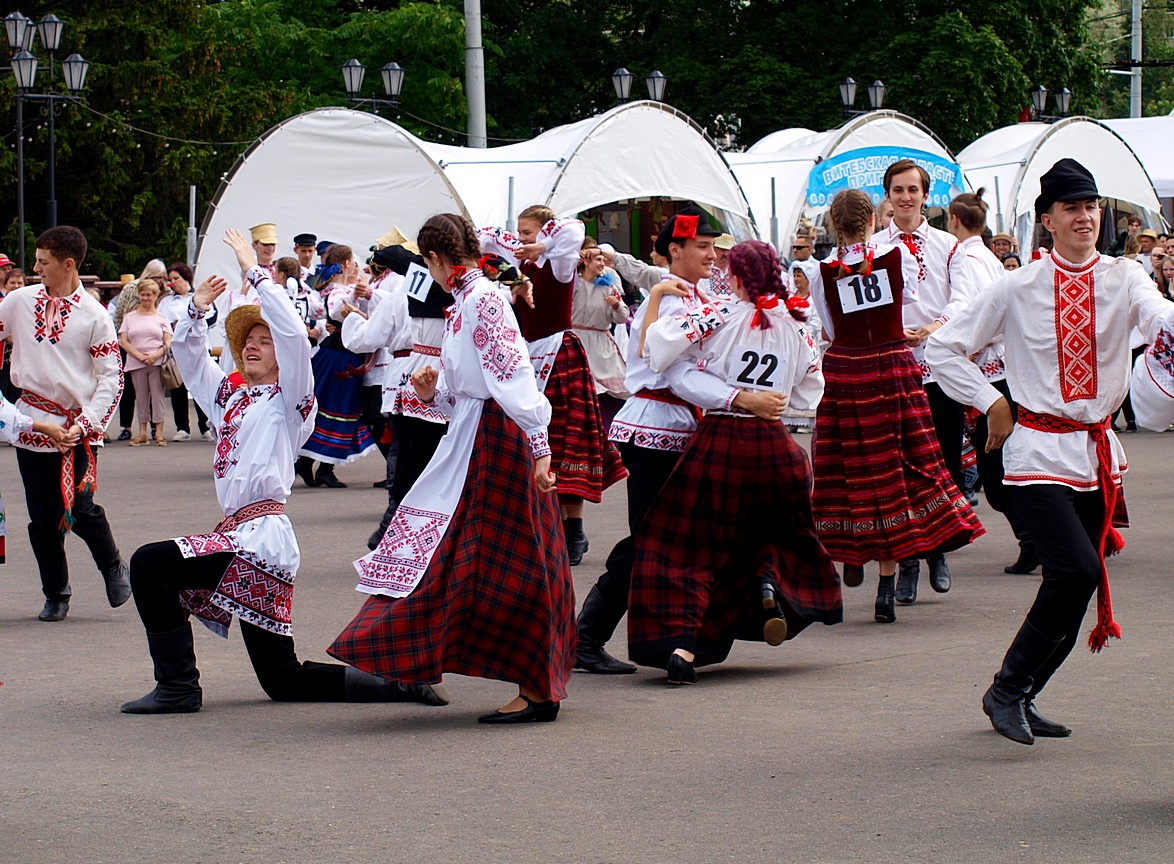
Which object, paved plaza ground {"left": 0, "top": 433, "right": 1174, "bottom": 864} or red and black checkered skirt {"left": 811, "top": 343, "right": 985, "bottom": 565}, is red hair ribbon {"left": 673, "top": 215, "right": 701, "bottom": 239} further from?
paved plaza ground {"left": 0, "top": 433, "right": 1174, "bottom": 864}

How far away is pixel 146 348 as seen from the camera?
17.8 meters

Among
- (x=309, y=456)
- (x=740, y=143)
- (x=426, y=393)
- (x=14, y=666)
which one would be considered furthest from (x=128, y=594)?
(x=740, y=143)

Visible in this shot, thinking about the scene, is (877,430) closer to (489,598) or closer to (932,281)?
(932,281)

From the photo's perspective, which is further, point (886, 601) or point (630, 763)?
point (886, 601)

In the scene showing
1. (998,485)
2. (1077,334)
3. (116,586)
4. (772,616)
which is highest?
(1077,334)

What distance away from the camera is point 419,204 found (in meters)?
23.9

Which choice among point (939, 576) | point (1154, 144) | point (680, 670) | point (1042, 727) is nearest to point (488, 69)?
point (1154, 144)

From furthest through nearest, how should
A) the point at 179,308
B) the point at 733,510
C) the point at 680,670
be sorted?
the point at 179,308 → the point at 733,510 → the point at 680,670

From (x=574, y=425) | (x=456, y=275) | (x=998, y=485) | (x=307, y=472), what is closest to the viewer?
(x=456, y=275)

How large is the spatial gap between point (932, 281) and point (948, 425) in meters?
0.69

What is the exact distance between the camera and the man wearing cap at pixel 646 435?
7.00 m

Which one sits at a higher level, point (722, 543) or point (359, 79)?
point (359, 79)

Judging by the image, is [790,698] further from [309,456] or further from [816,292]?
[309,456]

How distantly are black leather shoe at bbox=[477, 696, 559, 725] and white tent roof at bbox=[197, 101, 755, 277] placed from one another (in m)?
17.6
